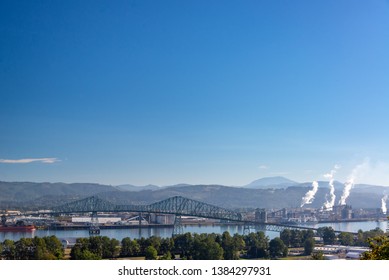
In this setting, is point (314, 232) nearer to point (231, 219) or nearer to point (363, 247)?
point (363, 247)

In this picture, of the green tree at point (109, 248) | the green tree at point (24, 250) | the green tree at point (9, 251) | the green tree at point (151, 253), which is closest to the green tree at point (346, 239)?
the green tree at point (151, 253)

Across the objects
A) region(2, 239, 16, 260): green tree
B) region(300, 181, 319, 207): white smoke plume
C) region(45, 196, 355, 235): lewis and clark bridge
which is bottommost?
region(2, 239, 16, 260): green tree

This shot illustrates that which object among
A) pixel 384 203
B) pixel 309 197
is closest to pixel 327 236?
pixel 309 197

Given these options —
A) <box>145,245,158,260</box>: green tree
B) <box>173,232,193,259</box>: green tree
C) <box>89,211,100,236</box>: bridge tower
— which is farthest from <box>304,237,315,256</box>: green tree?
<box>89,211,100,236</box>: bridge tower

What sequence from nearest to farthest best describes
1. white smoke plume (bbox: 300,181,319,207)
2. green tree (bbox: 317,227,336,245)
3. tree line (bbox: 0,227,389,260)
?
tree line (bbox: 0,227,389,260) < green tree (bbox: 317,227,336,245) < white smoke plume (bbox: 300,181,319,207)

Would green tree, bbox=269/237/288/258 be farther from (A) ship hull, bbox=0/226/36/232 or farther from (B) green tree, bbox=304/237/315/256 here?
(A) ship hull, bbox=0/226/36/232
